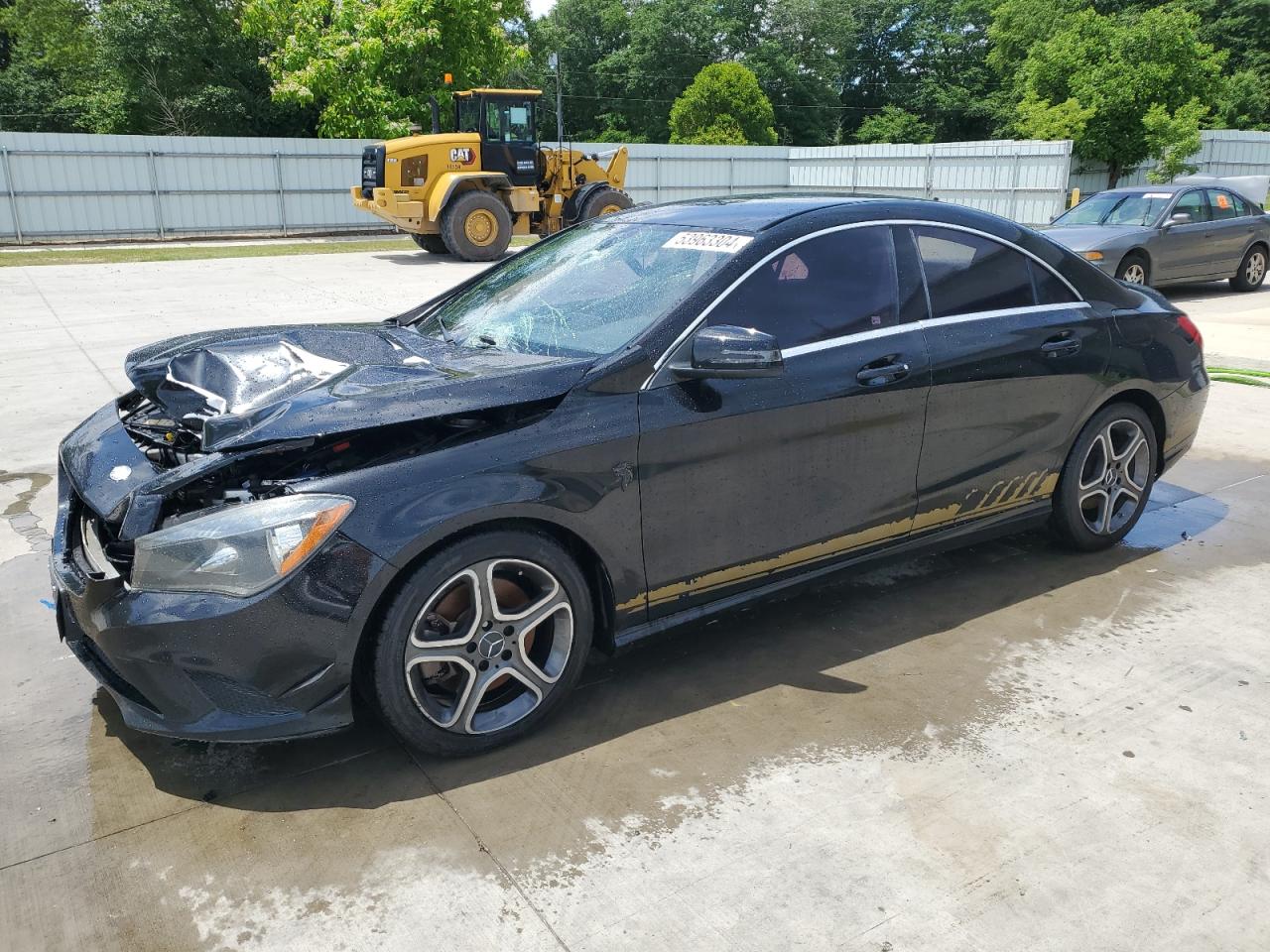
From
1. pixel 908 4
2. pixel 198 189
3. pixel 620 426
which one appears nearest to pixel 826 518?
pixel 620 426

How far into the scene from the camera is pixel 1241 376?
346 inches

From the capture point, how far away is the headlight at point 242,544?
2832mm

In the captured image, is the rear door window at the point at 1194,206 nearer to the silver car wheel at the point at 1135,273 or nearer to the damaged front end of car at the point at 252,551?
the silver car wheel at the point at 1135,273

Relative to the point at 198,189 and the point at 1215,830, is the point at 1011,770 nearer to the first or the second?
the point at 1215,830

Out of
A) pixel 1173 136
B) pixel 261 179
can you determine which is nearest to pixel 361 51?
pixel 261 179

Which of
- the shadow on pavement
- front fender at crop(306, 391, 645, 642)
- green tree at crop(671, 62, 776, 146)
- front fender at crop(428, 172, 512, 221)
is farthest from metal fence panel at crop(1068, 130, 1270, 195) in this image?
front fender at crop(306, 391, 645, 642)

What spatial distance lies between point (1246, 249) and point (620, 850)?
14.9 metres

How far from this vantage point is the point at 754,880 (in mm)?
2721

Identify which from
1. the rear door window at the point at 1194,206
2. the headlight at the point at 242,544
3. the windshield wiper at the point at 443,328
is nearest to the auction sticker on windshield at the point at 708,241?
the windshield wiper at the point at 443,328

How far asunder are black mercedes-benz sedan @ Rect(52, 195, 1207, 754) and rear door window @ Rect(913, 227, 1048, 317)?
0.01m

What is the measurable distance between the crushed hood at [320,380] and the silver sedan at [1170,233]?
10784mm

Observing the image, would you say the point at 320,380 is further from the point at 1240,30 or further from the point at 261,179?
the point at 1240,30

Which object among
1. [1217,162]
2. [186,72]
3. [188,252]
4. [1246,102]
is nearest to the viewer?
[188,252]

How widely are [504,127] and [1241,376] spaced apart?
1454 centimetres
